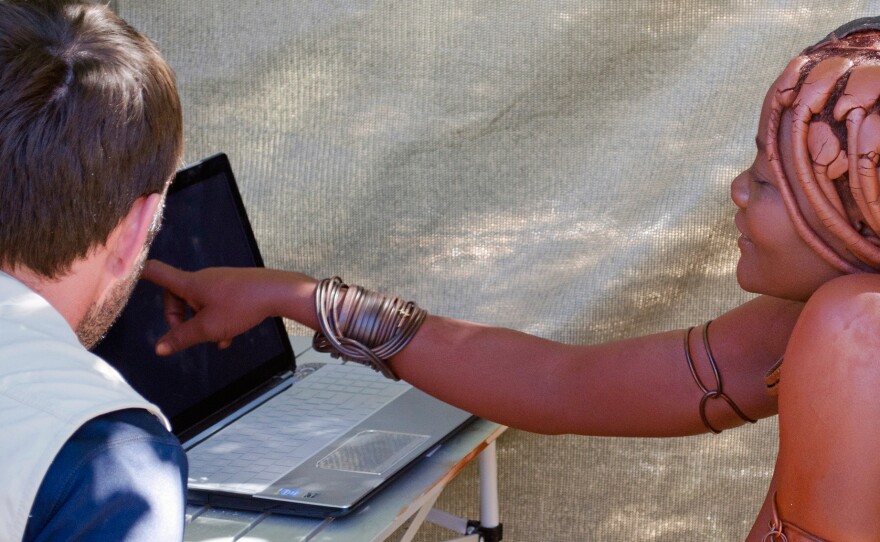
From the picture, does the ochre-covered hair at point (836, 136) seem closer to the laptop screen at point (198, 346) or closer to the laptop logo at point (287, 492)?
the laptop logo at point (287, 492)

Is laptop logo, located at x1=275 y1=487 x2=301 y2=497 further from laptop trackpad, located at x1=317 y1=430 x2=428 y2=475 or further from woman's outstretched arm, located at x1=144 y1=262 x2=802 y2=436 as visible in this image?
woman's outstretched arm, located at x1=144 y1=262 x2=802 y2=436

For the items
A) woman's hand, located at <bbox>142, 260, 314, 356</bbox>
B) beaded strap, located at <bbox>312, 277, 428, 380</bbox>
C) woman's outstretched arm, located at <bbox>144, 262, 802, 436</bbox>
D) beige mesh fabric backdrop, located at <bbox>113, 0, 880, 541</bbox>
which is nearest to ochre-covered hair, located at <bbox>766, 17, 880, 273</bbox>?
woman's outstretched arm, located at <bbox>144, 262, 802, 436</bbox>

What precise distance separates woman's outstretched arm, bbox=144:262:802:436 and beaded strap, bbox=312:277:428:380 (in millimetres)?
18

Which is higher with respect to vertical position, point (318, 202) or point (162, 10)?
point (162, 10)

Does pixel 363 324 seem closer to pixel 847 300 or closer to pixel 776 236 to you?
pixel 776 236

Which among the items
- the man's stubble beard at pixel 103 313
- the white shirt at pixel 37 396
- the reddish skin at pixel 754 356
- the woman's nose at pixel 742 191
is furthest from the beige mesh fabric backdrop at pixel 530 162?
the white shirt at pixel 37 396

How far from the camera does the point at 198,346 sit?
1675 millimetres

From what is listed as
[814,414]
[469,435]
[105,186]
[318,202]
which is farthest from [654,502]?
[105,186]

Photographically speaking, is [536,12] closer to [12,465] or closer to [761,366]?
[761,366]

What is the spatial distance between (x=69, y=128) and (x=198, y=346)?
79 centimetres

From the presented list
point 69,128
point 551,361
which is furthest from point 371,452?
point 69,128

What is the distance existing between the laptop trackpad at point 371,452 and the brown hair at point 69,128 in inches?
22.0

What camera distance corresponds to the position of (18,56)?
919mm

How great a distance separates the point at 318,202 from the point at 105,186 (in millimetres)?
1230
